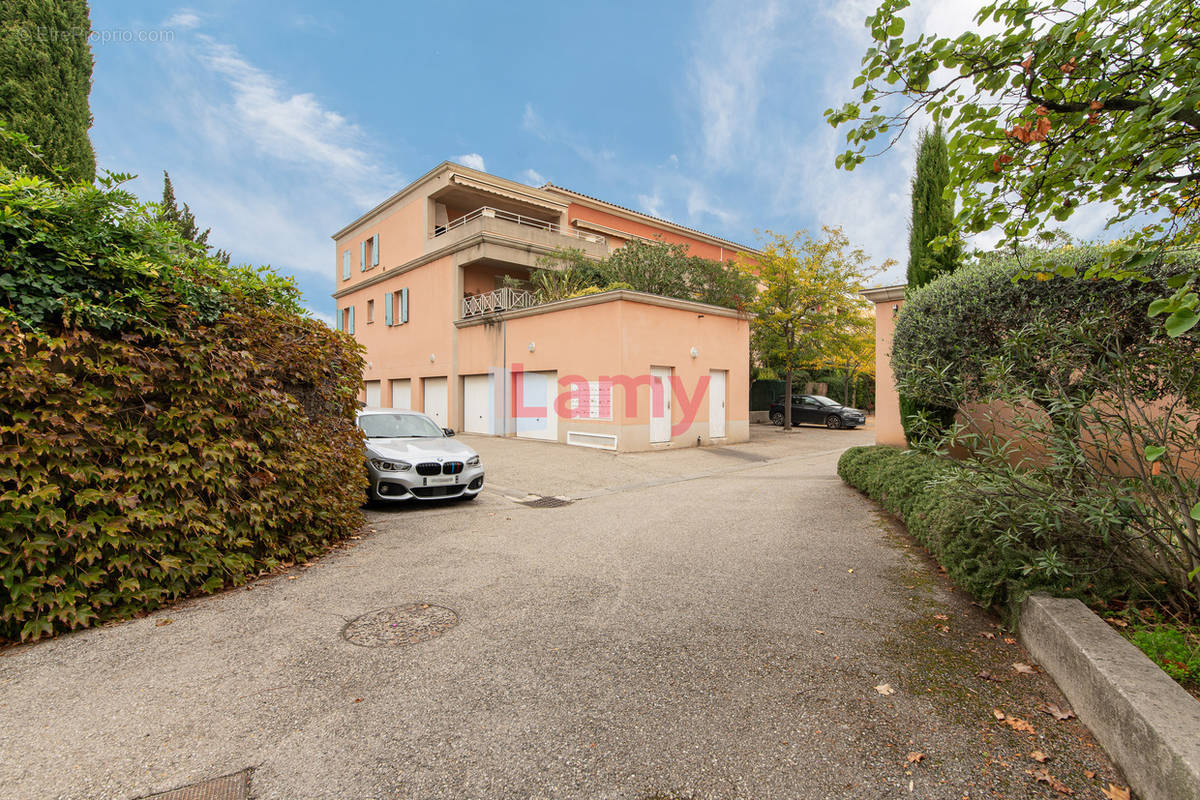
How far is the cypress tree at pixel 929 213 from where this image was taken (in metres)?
8.96

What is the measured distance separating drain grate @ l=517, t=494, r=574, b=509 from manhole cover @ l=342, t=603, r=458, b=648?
4047 mm

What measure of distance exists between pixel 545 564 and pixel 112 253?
4.06 m

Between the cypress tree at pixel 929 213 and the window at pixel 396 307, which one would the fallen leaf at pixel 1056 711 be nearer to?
the cypress tree at pixel 929 213

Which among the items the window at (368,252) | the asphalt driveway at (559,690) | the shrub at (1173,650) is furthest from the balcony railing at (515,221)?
the shrub at (1173,650)

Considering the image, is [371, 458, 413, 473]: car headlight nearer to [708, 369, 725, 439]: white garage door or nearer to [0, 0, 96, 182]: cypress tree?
[0, 0, 96, 182]: cypress tree

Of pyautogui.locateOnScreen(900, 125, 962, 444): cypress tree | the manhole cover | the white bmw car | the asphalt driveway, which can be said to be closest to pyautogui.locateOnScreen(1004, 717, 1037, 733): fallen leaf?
the asphalt driveway

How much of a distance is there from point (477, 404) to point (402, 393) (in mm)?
6044

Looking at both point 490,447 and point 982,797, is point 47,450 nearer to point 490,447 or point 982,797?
point 982,797

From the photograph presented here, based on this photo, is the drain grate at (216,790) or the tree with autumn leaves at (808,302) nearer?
the drain grate at (216,790)

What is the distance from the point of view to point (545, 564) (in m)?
4.98

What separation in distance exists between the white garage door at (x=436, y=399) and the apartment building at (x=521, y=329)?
0.08 m

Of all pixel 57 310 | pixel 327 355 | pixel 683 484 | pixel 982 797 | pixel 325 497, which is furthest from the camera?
pixel 683 484

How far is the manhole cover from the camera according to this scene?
341 cm

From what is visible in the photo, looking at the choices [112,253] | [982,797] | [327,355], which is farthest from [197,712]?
[327,355]
